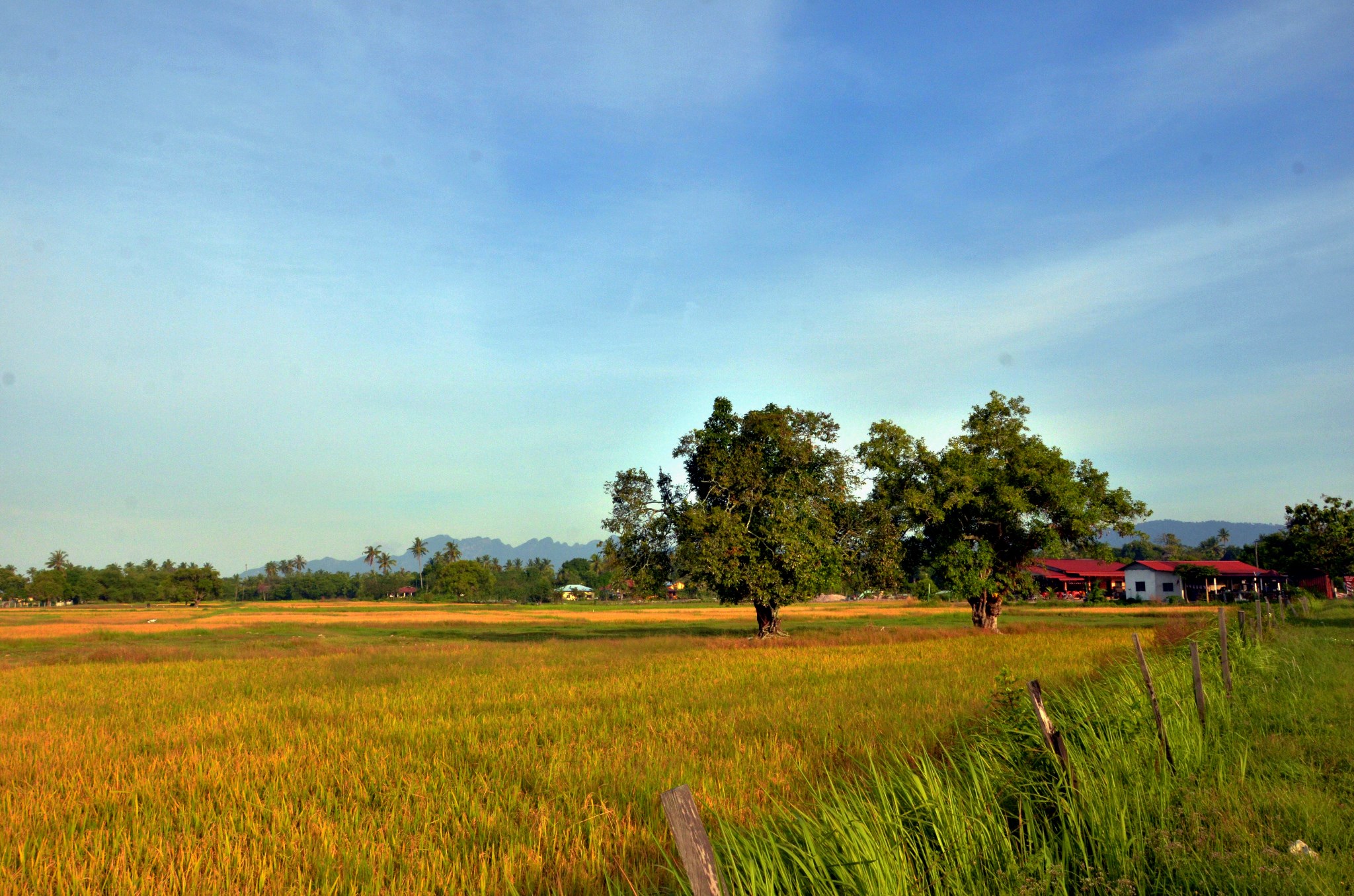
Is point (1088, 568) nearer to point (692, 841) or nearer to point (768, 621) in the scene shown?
point (768, 621)

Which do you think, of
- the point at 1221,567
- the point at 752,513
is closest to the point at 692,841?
the point at 752,513

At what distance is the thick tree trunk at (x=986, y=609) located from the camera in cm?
4066

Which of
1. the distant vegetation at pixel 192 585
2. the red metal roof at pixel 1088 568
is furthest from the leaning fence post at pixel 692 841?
the distant vegetation at pixel 192 585

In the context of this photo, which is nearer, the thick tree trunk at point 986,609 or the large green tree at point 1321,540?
the thick tree trunk at point 986,609

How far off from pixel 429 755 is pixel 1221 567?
10565 cm

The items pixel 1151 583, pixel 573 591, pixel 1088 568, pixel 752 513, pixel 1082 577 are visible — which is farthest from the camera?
pixel 573 591

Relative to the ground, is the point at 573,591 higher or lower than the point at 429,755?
lower

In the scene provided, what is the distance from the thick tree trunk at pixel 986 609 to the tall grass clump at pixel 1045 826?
107 feet

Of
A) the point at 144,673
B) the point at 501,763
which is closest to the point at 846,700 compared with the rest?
the point at 501,763

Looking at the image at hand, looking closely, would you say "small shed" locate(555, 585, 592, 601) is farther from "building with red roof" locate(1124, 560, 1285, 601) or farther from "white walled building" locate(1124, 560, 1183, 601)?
"building with red roof" locate(1124, 560, 1285, 601)

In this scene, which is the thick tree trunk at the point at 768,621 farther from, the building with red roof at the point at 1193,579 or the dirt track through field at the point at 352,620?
the building with red roof at the point at 1193,579

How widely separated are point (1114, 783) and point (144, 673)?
27.9m

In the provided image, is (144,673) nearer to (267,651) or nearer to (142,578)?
(267,651)

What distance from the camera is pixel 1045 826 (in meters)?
6.83
